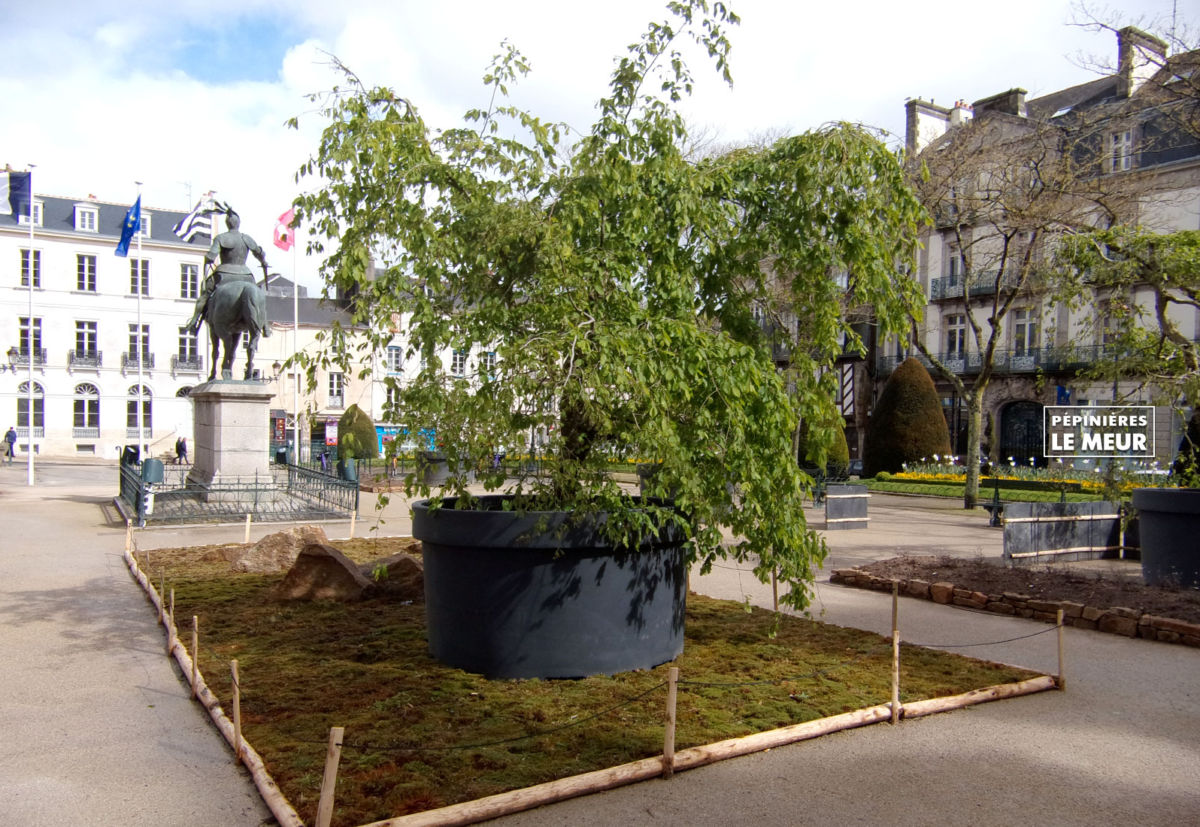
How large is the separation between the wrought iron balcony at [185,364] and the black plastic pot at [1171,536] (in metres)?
51.1

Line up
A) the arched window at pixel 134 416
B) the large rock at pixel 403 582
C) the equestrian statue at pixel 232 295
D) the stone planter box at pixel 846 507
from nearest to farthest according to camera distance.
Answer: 1. the large rock at pixel 403 582
2. the stone planter box at pixel 846 507
3. the equestrian statue at pixel 232 295
4. the arched window at pixel 134 416

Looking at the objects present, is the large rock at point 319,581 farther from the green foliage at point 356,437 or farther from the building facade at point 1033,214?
the green foliage at point 356,437

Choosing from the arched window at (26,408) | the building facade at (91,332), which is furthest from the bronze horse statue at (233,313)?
the arched window at (26,408)

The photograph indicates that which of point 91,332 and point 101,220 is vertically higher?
point 101,220

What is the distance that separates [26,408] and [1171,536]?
52.8 m

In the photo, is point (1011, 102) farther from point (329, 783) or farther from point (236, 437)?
point (329, 783)

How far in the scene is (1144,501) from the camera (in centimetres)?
1010

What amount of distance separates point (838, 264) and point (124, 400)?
170 feet

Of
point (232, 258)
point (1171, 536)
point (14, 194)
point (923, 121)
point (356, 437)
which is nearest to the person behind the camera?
point (1171, 536)

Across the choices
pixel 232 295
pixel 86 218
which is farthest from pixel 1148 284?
pixel 86 218

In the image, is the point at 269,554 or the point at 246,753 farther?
the point at 269,554

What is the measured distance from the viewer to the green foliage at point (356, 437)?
36406mm

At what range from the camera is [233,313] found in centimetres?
1788

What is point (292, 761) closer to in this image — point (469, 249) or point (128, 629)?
point (469, 249)
